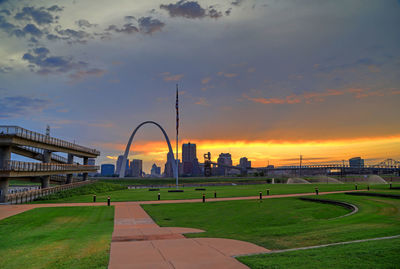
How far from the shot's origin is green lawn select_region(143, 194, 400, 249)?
1467 cm

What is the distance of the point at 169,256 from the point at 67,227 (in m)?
12.9

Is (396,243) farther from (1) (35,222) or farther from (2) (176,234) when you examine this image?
(1) (35,222)

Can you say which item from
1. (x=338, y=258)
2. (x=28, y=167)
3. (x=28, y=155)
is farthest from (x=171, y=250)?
(x=28, y=155)

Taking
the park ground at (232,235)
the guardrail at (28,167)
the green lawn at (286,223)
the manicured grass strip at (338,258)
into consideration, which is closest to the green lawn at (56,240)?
the park ground at (232,235)

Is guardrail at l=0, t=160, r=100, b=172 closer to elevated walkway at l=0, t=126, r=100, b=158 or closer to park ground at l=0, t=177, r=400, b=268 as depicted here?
elevated walkway at l=0, t=126, r=100, b=158

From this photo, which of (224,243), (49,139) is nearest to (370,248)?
(224,243)

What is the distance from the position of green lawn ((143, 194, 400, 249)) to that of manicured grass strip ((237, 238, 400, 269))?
2.03 m

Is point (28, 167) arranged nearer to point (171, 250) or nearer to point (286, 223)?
point (286, 223)

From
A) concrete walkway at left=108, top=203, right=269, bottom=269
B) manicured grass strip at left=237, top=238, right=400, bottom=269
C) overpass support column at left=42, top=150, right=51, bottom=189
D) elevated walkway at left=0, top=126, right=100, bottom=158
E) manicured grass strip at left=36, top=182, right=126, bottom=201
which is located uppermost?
elevated walkway at left=0, top=126, right=100, bottom=158

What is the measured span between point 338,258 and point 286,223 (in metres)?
13.0

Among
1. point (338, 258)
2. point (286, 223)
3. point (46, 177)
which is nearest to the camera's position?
point (338, 258)

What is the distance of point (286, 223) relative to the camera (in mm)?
22828

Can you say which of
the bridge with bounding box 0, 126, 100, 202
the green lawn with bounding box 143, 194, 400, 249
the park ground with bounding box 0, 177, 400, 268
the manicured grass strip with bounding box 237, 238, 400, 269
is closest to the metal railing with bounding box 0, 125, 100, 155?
the bridge with bounding box 0, 126, 100, 202

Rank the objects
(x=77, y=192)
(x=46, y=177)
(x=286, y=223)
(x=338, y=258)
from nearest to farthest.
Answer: (x=338, y=258) < (x=286, y=223) < (x=77, y=192) < (x=46, y=177)
